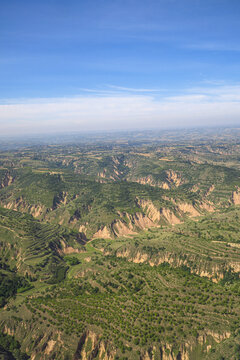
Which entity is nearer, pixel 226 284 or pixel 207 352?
pixel 207 352

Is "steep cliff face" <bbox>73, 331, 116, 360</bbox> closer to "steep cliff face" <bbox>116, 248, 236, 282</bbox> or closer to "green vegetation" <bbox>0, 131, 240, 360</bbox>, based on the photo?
"green vegetation" <bbox>0, 131, 240, 360</bbox>

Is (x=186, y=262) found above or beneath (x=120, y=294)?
beneath

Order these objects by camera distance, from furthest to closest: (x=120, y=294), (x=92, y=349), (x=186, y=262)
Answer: (x=186, y=262) → (x=120, y=294) → (x=92, y=349)

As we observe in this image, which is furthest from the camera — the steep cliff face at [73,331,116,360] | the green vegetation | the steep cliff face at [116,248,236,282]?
the steep cliff face at [116,248,236,282]

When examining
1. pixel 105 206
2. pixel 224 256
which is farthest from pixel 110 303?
pixel 105 206

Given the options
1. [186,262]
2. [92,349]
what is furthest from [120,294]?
[186,262]

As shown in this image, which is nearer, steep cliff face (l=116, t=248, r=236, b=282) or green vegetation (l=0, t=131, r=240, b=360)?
green vegetation (l=0, t=131, r=240, b=360)

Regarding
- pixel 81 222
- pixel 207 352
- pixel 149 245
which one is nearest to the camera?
pixel 207 352

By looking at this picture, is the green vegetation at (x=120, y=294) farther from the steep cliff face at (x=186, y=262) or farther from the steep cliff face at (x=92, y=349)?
the steep cliff face at (x=186, y=262)

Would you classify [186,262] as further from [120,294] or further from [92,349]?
[92,349]

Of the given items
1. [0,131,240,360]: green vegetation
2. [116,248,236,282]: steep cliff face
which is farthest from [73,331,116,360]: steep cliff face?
[116,248,236,282]: steep cliff face

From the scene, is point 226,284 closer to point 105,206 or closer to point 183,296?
point 183,296
